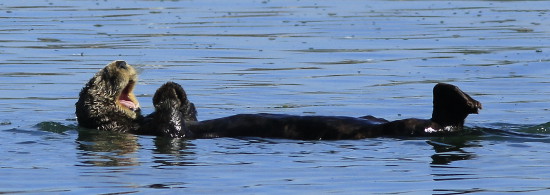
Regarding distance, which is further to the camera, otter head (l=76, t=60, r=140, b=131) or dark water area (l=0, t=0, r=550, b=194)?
otter head (l=76, t=60, r=140, b=131)

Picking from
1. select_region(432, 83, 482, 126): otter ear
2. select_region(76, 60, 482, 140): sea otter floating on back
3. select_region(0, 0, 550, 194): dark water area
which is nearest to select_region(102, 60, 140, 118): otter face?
select_region(76, 60, 482, 140): sea otter floating on back

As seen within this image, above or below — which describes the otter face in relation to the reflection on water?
above

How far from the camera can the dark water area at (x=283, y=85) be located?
7.34 m

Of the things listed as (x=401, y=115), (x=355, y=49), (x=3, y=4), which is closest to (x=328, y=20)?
(x=355, y=49)

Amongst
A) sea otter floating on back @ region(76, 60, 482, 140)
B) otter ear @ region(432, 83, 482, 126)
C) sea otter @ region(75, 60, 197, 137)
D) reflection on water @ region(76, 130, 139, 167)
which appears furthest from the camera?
sea otter @ region(75, 60, 197, 137)

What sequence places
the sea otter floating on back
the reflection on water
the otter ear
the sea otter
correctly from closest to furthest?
the reflection on water
the otter ear
the sea otter floating on back
the sea otter

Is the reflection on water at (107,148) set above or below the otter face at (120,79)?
below

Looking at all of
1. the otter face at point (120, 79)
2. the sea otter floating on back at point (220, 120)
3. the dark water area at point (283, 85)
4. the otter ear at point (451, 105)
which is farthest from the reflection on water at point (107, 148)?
the otter ear at point (451, 105)

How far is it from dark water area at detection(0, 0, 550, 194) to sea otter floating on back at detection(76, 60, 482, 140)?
0.11m

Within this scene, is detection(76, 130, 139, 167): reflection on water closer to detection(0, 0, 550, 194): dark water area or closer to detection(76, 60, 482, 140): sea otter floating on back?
detection(0, 0, 550, 194): dark water area

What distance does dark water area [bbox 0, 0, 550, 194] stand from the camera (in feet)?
24.1

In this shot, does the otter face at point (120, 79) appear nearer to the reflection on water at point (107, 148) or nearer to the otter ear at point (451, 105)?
the reflection on water at point (107, 148)

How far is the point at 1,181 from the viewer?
7.21 m

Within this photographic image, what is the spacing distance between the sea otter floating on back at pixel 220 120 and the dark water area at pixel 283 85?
0.11m
